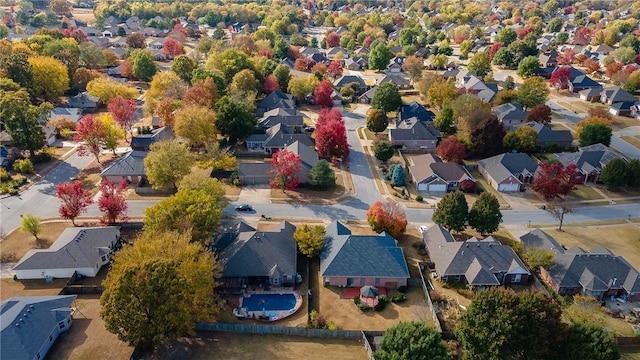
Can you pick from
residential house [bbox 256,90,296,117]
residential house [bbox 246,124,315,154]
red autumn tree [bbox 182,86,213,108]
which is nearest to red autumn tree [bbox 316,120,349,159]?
residential house [bbox 246,124,315,154]

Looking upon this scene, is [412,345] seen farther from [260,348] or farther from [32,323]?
[32,323]

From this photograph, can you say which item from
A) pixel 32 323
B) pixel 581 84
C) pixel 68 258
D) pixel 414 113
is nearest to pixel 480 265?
pixel 32 323

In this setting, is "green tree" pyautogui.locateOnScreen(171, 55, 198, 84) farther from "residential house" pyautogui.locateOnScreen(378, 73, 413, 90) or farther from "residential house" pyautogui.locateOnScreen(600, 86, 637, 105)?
"residential house" pyautogui.locateOnScreen(600, 86, 637, 105)

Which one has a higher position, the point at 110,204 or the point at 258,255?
the point at 110,204

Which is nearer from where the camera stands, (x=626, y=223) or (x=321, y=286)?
(x=321, y=286)

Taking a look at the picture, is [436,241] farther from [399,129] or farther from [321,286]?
[399,129]

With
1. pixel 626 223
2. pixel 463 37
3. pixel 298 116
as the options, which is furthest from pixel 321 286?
pixel 463 37

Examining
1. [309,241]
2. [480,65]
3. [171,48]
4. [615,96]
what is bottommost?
[309,241]
